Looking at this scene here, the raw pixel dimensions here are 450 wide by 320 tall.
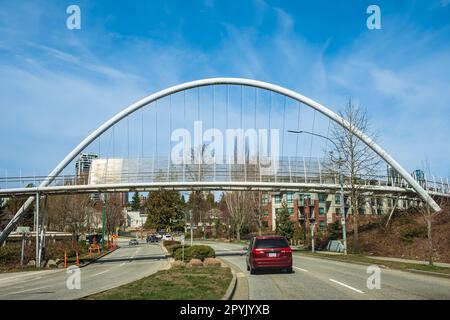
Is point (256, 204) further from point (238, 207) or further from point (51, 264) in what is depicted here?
point (51, 264)

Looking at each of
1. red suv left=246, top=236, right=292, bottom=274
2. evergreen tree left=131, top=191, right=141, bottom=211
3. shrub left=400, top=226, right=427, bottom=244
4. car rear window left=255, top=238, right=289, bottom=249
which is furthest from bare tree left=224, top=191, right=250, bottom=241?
evergreen tree left=131, top=191, right=141, bottom=211

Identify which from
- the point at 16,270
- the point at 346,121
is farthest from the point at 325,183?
the point at 16,270

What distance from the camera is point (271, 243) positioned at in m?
19.3

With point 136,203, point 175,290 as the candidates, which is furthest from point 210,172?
point 136,203

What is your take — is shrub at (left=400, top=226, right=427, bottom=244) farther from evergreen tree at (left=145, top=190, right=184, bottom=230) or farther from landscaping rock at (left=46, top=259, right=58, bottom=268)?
landscaping rock at (left=46, top=259, right=58, bottom=268)

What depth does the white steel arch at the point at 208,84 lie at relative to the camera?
128 feet

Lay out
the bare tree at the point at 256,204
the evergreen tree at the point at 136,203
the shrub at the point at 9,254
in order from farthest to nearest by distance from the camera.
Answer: the evergreen tree at the point at 136,203
the bare tree at the point at 256,204
the shrub at the point at 9,254

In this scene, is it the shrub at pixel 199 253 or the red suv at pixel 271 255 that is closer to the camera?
the red suv at pixel 271 255

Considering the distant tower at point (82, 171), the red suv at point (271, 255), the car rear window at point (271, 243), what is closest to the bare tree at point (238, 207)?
the distant tower at point (82, 171)

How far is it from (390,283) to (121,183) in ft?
87.9

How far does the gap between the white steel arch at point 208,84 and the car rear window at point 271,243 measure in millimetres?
20971

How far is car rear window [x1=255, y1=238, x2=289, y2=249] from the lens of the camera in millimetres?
19237

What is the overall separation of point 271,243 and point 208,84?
31332 mm

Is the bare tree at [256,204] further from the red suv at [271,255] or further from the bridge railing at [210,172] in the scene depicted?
the red suv at [271,255]
